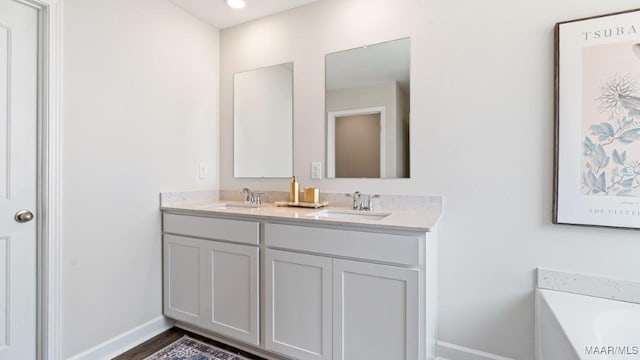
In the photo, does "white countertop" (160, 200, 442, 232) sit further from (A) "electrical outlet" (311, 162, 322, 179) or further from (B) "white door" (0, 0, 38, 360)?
(B) "white door" (0, 0, 38, 360)

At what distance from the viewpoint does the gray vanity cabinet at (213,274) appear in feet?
5.98

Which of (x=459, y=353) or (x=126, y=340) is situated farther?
(x=126, y=340)

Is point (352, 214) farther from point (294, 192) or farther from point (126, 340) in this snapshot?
point (126, 340)

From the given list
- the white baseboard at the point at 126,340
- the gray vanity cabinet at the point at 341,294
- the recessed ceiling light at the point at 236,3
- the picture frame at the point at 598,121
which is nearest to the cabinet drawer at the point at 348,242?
the gray vanity cabinet at the point at 341,294

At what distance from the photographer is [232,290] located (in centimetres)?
188

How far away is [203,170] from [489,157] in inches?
80.3

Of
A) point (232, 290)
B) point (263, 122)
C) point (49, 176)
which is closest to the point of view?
point (49, 176)

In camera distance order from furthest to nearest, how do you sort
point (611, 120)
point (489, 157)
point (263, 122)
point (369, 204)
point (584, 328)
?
point (263, 122), point (369, 204), point (489, 157), point (611, 120), point (584, 328)

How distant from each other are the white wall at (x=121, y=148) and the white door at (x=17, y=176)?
135mm

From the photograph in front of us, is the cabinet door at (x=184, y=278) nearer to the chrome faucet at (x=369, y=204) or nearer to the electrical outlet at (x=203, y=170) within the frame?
the electrical outlet at (x=203, y=170)

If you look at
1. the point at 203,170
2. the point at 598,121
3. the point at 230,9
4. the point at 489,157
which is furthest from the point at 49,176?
the point at 598,121

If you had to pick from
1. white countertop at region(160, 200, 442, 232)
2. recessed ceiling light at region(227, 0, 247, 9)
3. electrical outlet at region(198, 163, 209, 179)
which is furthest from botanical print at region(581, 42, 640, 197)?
electrical outlet at region(198, 163, 209, 179)

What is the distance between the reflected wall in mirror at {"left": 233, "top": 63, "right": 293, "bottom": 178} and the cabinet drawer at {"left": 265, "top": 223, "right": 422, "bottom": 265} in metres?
0.72

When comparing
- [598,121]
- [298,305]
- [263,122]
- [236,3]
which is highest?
[236,3]
